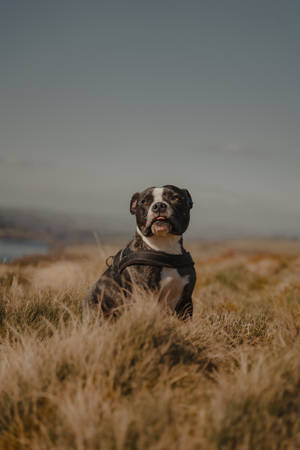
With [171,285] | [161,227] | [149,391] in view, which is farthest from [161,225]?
[149,391]

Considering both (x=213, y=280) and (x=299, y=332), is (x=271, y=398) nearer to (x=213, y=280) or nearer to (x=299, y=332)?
(x=299, y=332)

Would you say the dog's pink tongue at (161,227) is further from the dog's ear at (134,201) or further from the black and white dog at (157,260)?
the dog's ear at (134,201)

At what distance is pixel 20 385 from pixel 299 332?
258 centimetres

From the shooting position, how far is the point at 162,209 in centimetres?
384

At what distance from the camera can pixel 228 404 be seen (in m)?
2.31

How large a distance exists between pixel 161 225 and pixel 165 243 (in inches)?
8.8

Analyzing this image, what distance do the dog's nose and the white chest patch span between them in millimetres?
559

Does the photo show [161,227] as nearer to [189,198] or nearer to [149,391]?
[189,198]

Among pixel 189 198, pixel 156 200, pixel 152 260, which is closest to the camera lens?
pixel 152 260

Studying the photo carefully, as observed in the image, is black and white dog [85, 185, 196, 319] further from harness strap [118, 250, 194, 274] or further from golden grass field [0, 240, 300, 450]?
golden grass field [0, 240, 300, 450]

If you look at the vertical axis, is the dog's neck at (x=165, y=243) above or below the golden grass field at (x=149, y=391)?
above

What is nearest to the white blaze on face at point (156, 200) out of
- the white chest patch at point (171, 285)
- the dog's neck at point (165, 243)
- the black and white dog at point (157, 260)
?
the black and white dog at point (157, 260)

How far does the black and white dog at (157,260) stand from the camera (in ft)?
12.3

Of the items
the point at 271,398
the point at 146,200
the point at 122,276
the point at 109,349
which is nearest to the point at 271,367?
the point at 271,398
